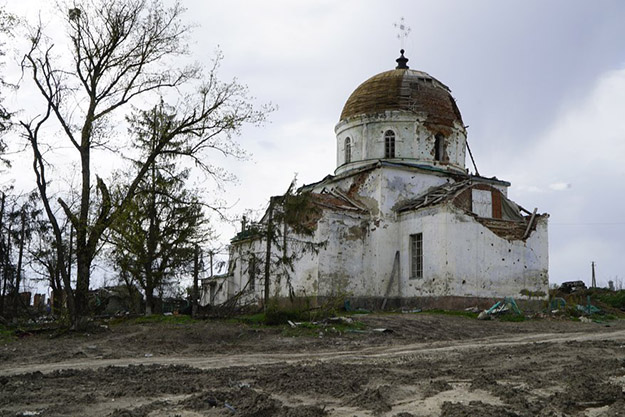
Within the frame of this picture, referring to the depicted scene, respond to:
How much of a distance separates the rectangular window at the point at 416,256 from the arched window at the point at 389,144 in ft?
14.2

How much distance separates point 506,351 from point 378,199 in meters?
14.5

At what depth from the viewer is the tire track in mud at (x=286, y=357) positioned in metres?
10.4

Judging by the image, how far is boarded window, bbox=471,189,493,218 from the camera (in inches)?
986

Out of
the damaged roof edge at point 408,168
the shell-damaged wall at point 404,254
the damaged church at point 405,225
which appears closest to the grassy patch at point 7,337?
the damaged church at point 405,225

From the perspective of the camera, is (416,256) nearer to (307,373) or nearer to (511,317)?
(511,317)

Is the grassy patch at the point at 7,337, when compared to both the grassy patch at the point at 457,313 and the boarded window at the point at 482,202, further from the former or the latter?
the boarded window at the point at 482,202

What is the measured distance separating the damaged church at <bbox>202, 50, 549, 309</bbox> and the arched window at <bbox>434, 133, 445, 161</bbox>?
5 centimetres

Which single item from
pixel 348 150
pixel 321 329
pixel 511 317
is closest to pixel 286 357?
pixel 321 329

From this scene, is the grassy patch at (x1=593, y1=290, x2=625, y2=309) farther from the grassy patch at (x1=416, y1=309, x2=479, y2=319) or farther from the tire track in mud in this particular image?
the tire track in mud

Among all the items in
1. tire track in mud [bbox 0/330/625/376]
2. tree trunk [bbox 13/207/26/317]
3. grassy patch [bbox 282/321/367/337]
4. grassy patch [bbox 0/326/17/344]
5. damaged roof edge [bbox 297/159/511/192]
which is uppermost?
damaged roof edge [bbox 297/159/511/192]

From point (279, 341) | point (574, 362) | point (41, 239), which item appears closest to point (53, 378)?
point (279, 341)

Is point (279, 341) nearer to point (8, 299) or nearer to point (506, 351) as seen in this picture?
point (506, 351)

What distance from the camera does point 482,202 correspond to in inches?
996

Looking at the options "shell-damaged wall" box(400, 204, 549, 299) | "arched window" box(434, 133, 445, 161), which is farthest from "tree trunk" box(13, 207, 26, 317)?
"arched window" box(434, 133, 445, 161)
